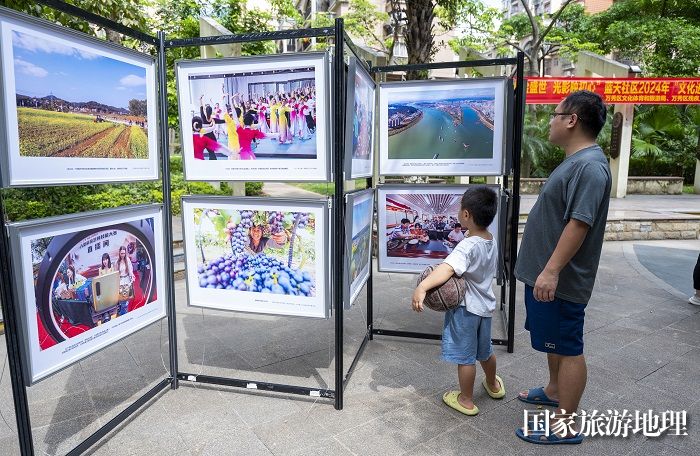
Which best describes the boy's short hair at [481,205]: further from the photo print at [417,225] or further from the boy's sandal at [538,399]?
the boy's sandal at [538,399]

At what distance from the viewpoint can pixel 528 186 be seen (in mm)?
14469

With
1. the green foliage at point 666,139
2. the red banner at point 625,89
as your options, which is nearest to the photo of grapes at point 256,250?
the red banner at point 625,89

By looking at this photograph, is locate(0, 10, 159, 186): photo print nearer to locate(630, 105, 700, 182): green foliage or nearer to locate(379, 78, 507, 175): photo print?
locate(379, 78, 507, 175): photo print

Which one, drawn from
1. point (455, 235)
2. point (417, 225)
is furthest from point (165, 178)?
point (455, 235)

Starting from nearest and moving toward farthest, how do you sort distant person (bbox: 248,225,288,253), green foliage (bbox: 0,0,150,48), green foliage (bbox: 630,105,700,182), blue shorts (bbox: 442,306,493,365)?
1. blue shorts (bbox: 442,306,493,365)
2. distant person (bbox: 248,225,288,253)
3. green foliage (bbox: 0,0,150,48)
4. green foliage (bbox: 630,105,700,182)

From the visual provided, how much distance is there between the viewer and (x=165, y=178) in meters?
2.98

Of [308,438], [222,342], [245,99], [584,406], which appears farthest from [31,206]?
[584,406]

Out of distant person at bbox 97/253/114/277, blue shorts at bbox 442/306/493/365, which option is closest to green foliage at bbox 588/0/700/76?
blue shorts at bbox 442/306/493/365

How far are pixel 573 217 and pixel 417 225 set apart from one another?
5.67ft

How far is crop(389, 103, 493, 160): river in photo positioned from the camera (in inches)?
147

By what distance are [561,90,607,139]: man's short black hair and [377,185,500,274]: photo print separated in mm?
1342

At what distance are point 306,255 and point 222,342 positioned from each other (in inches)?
66.0

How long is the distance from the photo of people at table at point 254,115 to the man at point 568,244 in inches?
54.5

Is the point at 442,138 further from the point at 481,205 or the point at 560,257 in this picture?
the point at 560,257
